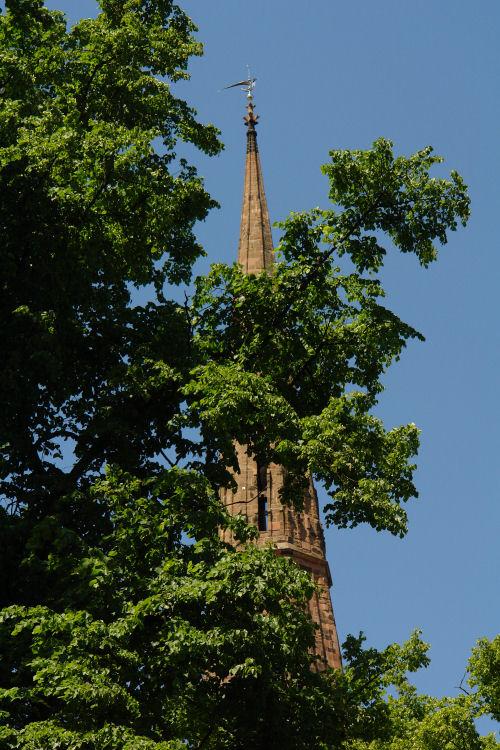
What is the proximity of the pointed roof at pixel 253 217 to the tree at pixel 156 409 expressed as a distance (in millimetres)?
27841

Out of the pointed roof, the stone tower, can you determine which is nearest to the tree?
the stone tower

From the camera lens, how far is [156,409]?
15703 millimetres

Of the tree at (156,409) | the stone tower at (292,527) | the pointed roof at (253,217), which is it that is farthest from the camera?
the pointed roof at (253,217)

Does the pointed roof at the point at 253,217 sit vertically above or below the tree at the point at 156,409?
above

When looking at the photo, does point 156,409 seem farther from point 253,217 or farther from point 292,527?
point 253,217

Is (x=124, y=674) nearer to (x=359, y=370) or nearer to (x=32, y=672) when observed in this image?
(x=32, y=672)

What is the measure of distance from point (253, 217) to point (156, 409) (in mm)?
35274

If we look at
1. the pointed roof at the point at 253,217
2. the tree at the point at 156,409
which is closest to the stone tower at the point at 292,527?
the pointed roof at the point at 253,217

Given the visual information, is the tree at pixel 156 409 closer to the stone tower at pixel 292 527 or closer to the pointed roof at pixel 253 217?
the stone tower at pixel 292 527

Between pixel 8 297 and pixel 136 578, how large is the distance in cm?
481

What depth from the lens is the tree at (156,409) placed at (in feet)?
39.1

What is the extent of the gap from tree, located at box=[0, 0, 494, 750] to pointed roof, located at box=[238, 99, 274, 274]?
91.3 ft

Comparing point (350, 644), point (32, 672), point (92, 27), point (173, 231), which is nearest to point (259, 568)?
point (32, 672)

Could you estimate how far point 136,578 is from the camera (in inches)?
486
